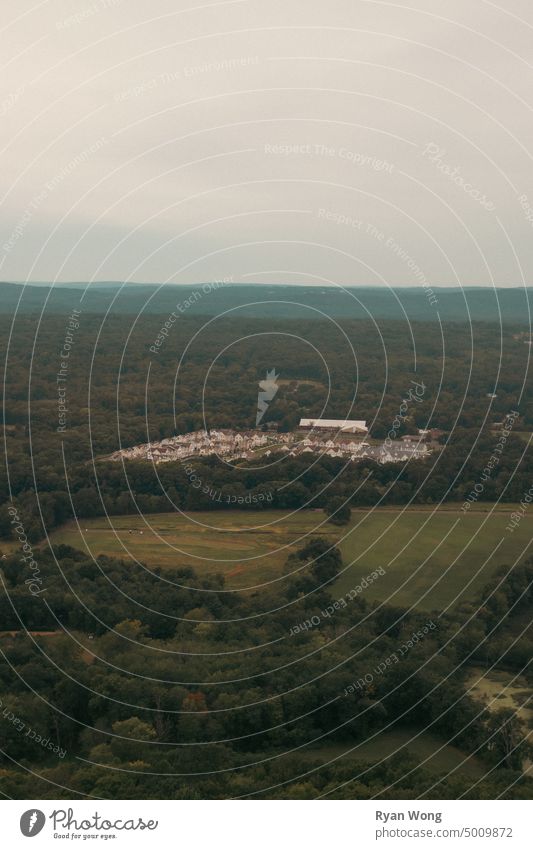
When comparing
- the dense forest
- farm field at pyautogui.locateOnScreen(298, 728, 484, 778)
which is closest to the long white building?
the dense forest

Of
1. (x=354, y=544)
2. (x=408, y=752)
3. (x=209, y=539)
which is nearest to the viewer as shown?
(x=408, y=752)

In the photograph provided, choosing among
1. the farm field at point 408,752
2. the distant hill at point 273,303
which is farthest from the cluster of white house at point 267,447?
the distant hill at point 273,303

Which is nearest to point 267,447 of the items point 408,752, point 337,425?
point 337,425

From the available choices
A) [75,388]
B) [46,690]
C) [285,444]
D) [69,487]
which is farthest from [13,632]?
[75,388]

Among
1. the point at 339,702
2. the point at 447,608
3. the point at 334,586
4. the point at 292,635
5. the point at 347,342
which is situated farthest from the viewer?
the point at 347,342

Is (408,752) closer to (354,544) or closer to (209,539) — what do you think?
(354,544)

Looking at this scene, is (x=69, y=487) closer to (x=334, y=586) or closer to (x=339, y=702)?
(x=334, y=586)
